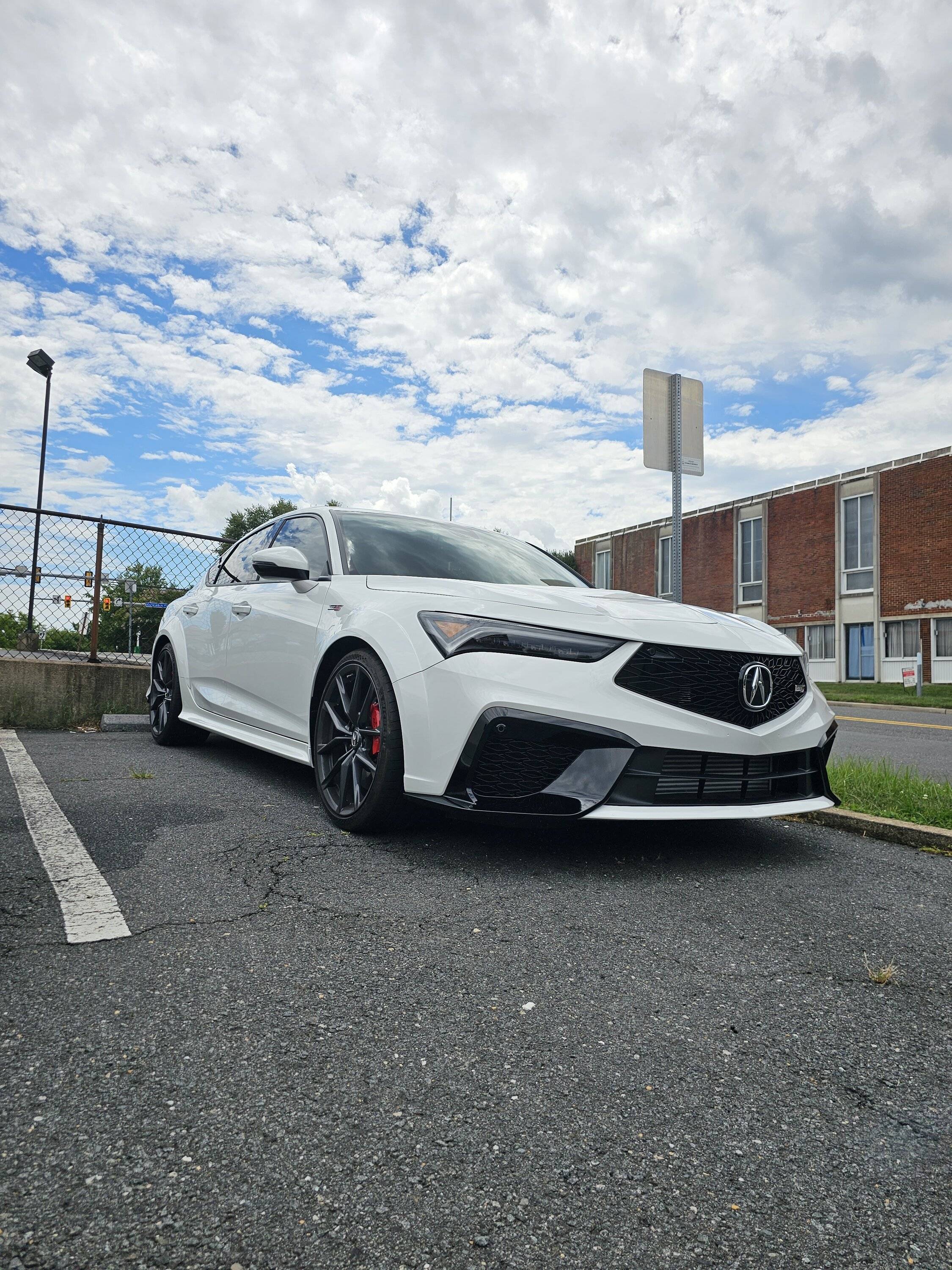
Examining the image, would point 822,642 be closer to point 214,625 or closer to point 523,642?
point 214,625

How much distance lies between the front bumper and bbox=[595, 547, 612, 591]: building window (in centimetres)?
3669

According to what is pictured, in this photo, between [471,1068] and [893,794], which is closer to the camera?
[471,1068]

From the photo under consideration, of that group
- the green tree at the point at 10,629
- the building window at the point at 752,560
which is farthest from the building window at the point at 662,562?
the green tree at the point at 10,629

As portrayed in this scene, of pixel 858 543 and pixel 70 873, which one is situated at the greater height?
pixel 858 543

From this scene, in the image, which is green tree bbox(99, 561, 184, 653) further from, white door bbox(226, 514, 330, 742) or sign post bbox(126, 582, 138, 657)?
white door bbox(226, 514, 330, 742)

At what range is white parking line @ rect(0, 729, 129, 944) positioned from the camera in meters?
2.46

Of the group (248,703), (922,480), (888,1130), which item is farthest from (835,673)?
(888,1130)

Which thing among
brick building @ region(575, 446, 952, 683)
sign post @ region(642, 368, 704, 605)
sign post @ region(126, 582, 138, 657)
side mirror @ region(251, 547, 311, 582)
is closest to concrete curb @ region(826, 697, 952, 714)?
brick building @ region(575, 446, 952, 683)

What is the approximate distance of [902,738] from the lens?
10109 millimetres

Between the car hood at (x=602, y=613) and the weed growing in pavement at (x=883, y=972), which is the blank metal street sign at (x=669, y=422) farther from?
the weed growing in pavement at (x=883, y=972)

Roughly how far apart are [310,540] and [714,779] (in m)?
2.63

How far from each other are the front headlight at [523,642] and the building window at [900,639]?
25585 millimetres

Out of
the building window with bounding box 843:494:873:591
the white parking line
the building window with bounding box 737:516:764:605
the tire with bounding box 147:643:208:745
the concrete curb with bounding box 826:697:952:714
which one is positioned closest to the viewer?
the white parking line

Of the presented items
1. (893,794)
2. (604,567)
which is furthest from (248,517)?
(893,794)
